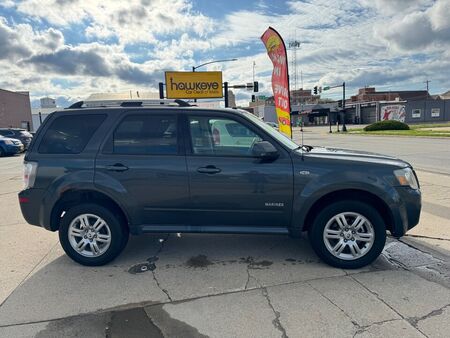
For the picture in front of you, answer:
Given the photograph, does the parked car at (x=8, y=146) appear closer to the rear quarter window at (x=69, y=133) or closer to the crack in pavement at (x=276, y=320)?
the rear quarter window at (x=69, y=133)

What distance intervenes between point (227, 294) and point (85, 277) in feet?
5.48

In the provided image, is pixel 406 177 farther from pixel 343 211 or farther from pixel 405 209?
pixel 343 211

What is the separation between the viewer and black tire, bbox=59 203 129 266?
4.02m

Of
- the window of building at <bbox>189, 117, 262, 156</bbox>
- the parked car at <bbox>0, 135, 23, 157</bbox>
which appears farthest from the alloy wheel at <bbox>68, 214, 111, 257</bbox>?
the parked car at <bbox>0, 135, 23, 157</bbox>

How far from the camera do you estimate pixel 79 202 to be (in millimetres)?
4141

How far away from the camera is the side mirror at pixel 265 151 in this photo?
3705 mm

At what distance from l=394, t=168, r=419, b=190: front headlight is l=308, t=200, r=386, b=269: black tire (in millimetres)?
441

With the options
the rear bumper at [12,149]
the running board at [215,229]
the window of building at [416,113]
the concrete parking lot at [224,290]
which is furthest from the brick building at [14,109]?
the window of building at [416,113]

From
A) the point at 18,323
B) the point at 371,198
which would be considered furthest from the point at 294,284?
the point at 18,323

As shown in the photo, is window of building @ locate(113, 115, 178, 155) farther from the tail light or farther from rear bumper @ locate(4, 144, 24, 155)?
rear bumper @ locate(4, 144, 24, 155)

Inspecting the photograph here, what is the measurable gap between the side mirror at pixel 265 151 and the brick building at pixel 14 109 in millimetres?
45478

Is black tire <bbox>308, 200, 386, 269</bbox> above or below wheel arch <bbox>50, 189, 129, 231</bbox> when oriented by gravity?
below

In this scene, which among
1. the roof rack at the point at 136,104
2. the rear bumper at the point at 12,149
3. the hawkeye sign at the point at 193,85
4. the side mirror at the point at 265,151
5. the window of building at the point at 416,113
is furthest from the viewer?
the window of building at the point at 416,113

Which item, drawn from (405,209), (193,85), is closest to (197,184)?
(405,209)
